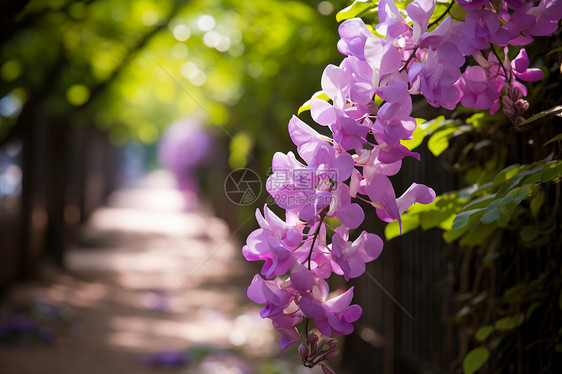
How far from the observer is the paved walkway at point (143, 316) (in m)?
5.75

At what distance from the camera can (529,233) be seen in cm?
129

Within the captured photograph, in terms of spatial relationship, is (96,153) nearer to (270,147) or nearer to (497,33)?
(270,147)

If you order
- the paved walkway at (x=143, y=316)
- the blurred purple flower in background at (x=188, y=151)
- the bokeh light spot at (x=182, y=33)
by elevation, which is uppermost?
the bokeh light spot at (x=182, y=33)

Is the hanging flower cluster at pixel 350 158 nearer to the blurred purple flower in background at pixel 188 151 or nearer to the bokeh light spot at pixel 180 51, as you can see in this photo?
the bokeh light spot at pixel 180 51

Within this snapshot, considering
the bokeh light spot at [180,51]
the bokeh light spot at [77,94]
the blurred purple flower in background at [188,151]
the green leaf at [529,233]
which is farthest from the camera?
the blurred purple flower in background at [188,151]

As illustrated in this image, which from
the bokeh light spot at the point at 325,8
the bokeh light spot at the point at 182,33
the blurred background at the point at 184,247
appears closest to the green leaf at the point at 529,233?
the blurred background at the point at 184,247

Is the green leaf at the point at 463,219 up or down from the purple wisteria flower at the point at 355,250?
down

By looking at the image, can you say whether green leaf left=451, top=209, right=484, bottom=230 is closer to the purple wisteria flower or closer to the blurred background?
the purple wisteria flower

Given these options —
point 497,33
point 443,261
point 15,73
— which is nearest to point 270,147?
point 443,261

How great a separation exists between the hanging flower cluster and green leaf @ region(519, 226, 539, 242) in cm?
53

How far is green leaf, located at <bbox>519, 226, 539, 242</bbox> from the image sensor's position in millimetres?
1277

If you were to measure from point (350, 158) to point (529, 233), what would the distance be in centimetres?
69

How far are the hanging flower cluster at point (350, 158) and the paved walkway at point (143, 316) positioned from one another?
4.36 feet

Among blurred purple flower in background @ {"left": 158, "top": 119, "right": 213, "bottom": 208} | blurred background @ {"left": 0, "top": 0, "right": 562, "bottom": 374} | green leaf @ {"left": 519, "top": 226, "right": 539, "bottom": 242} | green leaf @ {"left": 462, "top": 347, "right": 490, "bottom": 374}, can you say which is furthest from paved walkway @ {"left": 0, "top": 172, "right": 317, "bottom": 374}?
blurred purple flower in background @ {"left": 158, "top": 119, "right": 213, "bottom": 208}
